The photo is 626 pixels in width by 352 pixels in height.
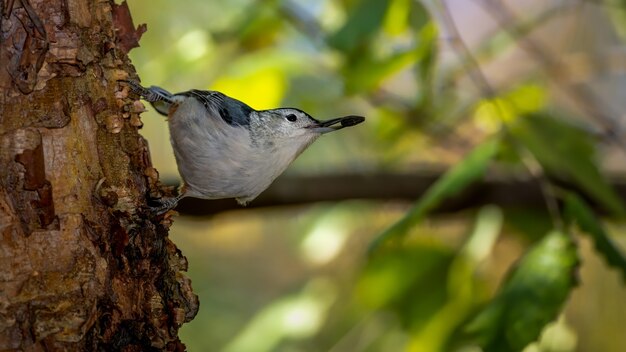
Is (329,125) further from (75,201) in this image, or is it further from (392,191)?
(392,191)

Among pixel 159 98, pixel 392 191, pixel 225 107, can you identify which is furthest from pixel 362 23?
pixel 392 191

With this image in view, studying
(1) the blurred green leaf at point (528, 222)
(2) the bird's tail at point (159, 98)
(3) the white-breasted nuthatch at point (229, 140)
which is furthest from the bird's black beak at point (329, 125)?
(1) the blurred green leaf at point (528, 222)

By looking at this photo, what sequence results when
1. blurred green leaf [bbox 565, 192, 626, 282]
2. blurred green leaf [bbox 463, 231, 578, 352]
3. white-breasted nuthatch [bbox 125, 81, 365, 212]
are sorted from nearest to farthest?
1. blurred green leaf [bbox 463, 231, 578, 352]
2. blurred green leaf [bbox 565, 192, 626, 282]
3. white-breasted nuthatch [bbox 125, 81, 365, 212]

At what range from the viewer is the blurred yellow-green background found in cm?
181

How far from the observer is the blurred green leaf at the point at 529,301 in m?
1.51

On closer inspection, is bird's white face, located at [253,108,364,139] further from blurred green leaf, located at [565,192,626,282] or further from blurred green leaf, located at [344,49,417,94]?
blurred green leaf, located at [565,192,626,282]

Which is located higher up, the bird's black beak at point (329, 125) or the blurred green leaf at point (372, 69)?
the blurred green leaf at point (372, 69)

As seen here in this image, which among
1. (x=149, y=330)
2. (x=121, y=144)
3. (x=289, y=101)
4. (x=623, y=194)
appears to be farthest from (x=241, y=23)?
(x=623, y=194)

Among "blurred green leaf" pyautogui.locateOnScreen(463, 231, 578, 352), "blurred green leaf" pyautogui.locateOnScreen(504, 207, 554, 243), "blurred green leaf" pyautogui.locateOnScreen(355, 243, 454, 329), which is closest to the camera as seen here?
"blurred green leaf" pyautogui.locateOnScreen(463, 231, 578, 352)

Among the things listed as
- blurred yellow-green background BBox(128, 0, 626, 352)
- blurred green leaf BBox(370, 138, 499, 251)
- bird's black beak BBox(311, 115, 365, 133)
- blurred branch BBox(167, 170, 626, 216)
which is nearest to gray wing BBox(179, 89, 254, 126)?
bird's black beak BBox(311, 115, 365, 133)

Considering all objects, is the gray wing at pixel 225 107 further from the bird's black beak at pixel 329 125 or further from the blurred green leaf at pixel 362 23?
the blurred green leaf at pixel 362 23

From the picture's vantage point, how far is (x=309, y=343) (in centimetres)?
331

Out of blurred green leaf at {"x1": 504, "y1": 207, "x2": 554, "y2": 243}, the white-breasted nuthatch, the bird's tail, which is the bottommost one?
blurred green leaf at {"x1": 504, "y1": 207, "x2": 554, "y2": 243}

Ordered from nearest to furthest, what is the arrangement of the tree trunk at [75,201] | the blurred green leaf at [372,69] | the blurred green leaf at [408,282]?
the tree trunk at [75,201], the blurred green leaf at [372,69], the blurred green leaf at [408,282]
